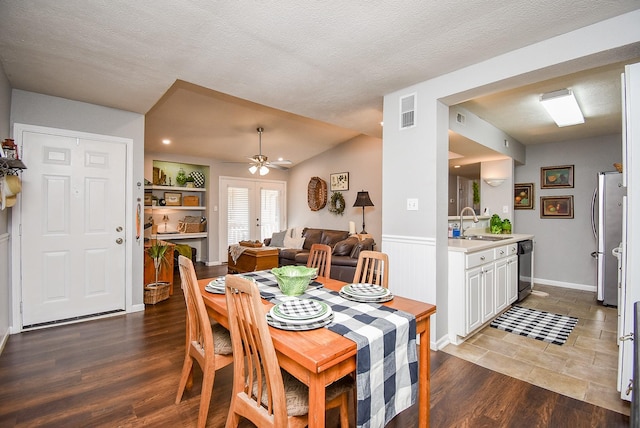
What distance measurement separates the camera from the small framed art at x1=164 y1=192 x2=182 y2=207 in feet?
21.9

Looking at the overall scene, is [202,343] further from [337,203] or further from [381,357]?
[337,203]

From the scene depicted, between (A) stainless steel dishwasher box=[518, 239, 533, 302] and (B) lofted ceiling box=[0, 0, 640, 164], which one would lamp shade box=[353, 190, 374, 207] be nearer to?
(B) lofted ceiling box=[0, 0, 640, 164]

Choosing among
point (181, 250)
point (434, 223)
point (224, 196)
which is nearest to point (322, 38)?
point (434, 223)

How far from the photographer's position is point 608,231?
3.85 meters

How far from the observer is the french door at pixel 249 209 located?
23.4ft

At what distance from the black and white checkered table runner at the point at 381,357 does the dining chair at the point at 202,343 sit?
27.7 inches

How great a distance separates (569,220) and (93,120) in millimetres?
6910

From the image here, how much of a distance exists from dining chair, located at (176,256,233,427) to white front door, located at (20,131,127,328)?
2.17 m

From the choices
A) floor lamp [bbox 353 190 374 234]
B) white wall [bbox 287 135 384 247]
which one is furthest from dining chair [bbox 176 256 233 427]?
white wall [bbox 287 135 384 247]

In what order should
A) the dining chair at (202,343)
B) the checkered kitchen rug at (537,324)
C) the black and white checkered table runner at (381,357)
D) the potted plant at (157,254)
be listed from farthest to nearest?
the potted plant at (157,254) < the checkered kitchen rug at (537,324) < the dining chair at (202,343) < the black and white checkered table runner at (381,357)

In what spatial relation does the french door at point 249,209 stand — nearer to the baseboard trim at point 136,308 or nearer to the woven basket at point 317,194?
the woven basket at point 317,194

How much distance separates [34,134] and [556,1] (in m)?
4.50

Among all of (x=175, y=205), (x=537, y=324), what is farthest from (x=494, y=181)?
(x=175, y=205)

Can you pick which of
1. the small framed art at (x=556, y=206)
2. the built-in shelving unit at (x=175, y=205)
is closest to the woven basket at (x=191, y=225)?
the built-in shelving unit at (x=175, y=205)
